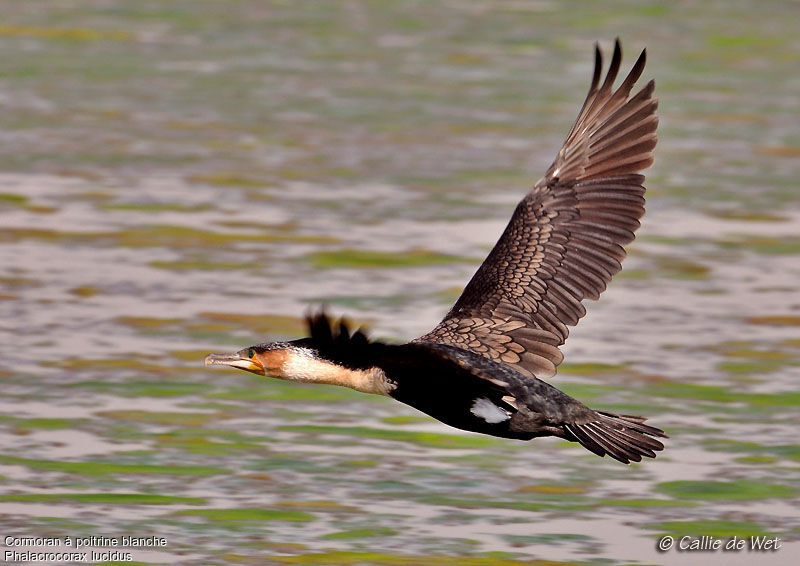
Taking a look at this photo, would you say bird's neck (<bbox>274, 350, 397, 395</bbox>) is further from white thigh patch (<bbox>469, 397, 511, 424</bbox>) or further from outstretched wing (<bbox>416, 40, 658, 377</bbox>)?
outstretched wing (<bbox>416, 40, 658, 377</bbox>)

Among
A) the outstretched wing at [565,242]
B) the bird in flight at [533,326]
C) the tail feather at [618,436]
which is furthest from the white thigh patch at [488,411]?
the outstretched wing at [565,242]

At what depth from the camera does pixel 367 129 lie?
17.1 meters

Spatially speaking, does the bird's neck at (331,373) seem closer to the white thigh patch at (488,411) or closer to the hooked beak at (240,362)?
the hooked beak at (240,362)

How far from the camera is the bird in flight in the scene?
7.47 metres

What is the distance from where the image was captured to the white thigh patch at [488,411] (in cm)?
755

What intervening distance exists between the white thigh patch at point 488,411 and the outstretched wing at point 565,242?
386 millimetres

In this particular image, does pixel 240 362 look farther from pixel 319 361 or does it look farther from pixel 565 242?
pixel 565 242

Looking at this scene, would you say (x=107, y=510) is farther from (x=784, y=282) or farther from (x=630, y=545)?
(x=784, y=282)

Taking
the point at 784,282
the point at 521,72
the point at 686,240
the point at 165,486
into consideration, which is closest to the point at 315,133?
the point at 521,72

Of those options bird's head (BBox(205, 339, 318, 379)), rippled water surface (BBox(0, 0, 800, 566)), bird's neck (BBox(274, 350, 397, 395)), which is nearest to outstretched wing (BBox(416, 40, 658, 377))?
bird's neck (BBox(274, 350, 397, 395))

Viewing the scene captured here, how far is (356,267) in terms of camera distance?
1322 cm

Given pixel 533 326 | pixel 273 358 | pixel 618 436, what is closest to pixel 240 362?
pixel 273 358

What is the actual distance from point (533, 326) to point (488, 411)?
Answer: 78 centimetres

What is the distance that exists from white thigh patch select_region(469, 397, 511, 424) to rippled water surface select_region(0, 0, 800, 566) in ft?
2.65
